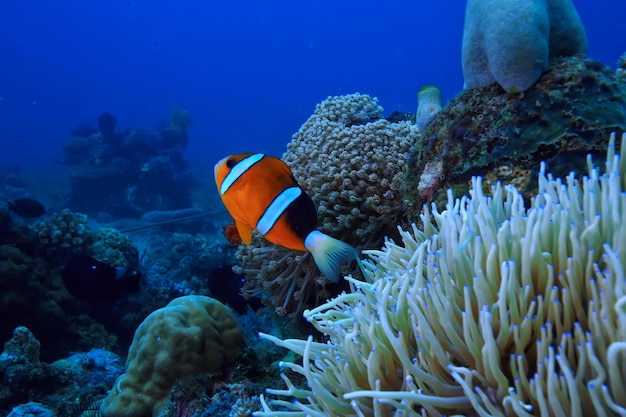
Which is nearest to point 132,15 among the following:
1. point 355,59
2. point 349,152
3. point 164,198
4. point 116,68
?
point 116,68

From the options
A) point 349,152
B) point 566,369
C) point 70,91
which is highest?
point 70,91

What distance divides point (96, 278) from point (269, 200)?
450cm

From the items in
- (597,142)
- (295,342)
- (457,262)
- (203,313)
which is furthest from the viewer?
(203,313)

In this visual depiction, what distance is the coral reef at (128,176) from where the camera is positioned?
66.0 feet

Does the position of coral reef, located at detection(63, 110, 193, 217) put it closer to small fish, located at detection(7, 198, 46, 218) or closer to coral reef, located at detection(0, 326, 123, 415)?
small fish, located at detection(7, 198, 46, 218)

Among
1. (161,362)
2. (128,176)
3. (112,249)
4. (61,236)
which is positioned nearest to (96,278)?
(61,236)

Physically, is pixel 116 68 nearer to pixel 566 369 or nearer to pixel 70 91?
pixel 70 91

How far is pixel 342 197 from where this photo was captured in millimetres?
3994

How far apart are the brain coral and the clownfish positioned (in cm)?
133

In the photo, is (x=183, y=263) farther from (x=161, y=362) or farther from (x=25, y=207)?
(x=161, y=362)

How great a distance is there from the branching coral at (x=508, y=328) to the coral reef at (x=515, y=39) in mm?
1071

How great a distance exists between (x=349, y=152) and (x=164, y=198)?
60.5 feet

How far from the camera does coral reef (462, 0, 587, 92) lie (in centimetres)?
263

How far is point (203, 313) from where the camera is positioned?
151 inches
